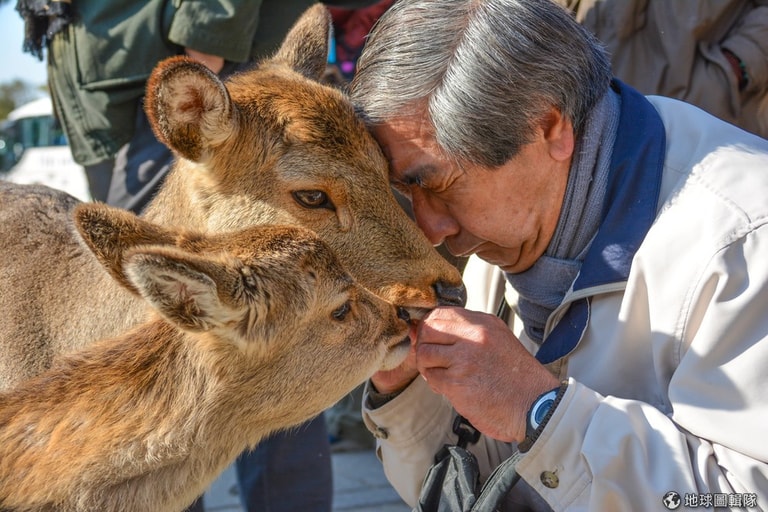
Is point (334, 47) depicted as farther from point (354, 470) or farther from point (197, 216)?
point (354, 470)

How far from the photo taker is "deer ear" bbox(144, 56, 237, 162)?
11.4ft

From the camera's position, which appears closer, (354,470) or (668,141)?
(668,141)

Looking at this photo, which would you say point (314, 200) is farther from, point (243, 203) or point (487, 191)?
point (487, 191)

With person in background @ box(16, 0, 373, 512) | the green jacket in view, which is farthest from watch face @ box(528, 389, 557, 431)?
the green jacket

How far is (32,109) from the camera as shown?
25406mm

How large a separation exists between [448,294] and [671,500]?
1016 millimetres

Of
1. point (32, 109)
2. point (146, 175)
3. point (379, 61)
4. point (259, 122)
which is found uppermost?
point (379, 61)

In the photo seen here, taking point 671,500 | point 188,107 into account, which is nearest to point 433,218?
point 188,107

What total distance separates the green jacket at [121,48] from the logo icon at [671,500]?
3013 millimetres

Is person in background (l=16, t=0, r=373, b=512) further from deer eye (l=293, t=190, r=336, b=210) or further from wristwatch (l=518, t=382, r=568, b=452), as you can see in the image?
wristwatch (l=518, t=382, r=568, b=452)

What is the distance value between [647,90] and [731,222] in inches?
73.3

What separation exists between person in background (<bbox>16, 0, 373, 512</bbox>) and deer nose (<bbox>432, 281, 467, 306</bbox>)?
149 cm

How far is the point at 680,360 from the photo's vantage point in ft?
9.93

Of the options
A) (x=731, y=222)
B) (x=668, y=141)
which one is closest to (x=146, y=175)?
(x=668, y=141)
